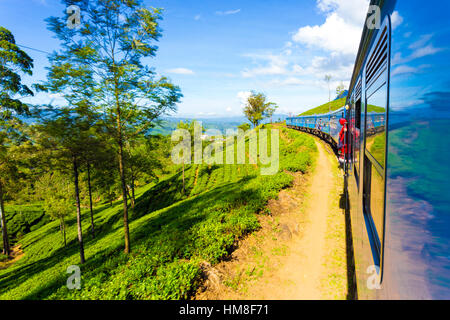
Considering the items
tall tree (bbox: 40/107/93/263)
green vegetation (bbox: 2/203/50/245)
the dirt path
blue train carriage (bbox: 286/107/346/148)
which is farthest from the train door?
green vegetation (bbox: 2/203/50/245)

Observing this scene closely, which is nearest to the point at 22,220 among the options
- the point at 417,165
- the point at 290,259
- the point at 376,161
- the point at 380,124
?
the point at 290,259

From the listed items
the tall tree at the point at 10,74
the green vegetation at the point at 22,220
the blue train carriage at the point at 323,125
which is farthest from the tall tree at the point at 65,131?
the green vegetation at the point at 22,220

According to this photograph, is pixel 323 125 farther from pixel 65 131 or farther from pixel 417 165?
pixel 417 165

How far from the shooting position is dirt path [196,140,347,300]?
5094 millimetres

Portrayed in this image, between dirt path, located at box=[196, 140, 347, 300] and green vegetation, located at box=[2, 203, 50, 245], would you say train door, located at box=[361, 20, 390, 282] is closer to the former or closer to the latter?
dirt path, located at box=[196, 140, 347, 300]

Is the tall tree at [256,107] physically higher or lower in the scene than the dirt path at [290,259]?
higher

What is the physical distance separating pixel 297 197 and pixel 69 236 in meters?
27.9

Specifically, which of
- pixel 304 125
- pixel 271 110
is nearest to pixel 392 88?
pixel 304 125

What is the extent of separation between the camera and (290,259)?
6230 mm

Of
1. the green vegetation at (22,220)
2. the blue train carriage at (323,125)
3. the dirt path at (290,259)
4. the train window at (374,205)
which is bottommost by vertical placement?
the green vegetation at (22,220)

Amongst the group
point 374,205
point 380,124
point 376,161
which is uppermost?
point 380,124

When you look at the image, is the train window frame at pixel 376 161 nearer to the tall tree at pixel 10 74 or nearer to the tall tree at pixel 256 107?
the tall tree at pixel 10 74

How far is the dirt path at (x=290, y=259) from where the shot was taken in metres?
5.09

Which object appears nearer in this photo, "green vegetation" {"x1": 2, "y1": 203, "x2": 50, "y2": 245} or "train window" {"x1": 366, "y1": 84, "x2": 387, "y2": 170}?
"train window" {"x1": 366, "y1": 84, "x2": 387, "y2": 170}
